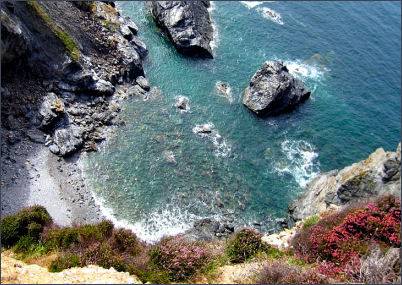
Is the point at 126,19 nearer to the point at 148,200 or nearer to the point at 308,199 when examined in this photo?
the point at 148,200

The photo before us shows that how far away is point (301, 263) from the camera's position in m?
39.5

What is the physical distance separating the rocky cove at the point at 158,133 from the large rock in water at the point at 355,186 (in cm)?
19

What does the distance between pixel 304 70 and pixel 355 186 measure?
3526 centimetres

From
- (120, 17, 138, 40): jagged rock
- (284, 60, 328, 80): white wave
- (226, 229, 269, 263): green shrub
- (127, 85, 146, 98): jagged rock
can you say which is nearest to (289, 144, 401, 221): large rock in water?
(226, 229, 269, 263): green shrub

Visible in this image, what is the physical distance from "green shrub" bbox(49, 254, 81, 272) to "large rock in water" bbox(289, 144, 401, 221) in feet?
98.0

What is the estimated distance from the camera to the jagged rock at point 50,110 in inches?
2406

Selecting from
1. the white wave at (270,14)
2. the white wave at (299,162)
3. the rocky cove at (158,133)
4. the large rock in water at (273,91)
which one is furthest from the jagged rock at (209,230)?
the white wave at (270,14)

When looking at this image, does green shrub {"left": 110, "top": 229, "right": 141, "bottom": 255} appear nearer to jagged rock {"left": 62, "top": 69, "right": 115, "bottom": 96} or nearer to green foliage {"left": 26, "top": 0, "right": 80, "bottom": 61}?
jagged rock {"left": 62, "top": 69, "right": 115, "bottom": 96}

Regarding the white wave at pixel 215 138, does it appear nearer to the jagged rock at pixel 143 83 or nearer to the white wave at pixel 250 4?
the jagged rock at pixel 143 83

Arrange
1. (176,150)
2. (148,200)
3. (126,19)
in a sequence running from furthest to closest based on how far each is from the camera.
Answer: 1. (126,19)
2. (176,150)
3. (148,200)

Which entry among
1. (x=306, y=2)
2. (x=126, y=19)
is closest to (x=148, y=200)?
(x=126, y=19)

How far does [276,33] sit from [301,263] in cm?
6123

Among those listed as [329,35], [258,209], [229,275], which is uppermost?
[329,35]

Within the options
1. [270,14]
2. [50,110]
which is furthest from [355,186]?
[270,14]
